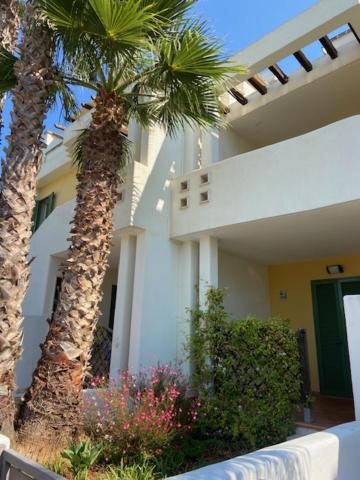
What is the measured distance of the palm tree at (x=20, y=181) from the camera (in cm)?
529

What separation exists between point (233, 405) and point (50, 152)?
45.3 ft

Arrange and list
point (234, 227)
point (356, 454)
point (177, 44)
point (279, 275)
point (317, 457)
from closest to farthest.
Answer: point (317, 457)
point (356, 454)
point (177, 44)
point (234, 227)
point (279, 275)

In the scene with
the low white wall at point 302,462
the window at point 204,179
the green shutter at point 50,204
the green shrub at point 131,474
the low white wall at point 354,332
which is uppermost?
the green shutter at point 50,204

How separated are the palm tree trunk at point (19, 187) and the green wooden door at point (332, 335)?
8.71 m

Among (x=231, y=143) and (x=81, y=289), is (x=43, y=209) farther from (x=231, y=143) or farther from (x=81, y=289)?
(x=81, y=289)

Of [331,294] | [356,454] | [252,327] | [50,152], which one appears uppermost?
[50,152]

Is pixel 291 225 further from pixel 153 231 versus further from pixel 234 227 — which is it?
pixel 153 231

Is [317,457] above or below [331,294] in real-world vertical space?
below

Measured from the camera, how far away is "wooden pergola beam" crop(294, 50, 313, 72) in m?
9.47

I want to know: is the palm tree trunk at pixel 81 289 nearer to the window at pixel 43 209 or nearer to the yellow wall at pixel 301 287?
the yellow wall at pixel 301 287

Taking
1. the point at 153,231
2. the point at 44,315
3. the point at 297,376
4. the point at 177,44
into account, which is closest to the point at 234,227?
the point at 153,231

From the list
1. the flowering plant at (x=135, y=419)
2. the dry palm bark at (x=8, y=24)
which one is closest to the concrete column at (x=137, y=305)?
the flowering plant at (x=135, y=419)

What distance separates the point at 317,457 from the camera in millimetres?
4023

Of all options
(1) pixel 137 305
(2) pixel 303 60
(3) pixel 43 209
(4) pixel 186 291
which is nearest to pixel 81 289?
(1) pixel 137 305
